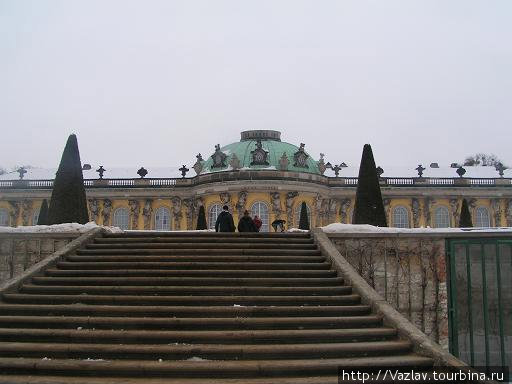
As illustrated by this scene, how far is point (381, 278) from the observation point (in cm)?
1336

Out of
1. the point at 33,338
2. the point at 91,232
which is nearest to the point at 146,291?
the point at 33,338

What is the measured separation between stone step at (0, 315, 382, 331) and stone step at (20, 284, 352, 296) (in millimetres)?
1294

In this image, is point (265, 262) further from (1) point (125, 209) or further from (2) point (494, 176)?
(2) point (494, 176)

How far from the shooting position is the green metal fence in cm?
1241

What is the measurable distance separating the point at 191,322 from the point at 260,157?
32025 millimetres

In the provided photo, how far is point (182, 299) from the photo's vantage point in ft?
33.7

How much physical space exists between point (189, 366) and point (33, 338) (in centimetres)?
276

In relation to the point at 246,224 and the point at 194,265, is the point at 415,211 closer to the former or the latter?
the point at 246,224

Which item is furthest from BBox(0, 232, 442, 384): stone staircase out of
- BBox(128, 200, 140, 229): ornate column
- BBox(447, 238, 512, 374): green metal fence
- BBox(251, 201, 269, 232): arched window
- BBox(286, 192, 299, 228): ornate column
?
BBox(128, 200, 140, 229): ornate column

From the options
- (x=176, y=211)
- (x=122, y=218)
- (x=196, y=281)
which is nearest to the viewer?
(x=196, y=281)

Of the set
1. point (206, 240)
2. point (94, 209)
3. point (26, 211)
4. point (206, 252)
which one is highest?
point (94, 209)

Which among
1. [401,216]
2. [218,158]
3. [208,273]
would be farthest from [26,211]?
[208,273]

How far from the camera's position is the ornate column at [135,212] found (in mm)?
43938

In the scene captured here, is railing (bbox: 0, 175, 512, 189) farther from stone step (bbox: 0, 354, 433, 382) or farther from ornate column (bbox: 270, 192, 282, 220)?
stone step (bbox: 0, 354, 433, 382)
